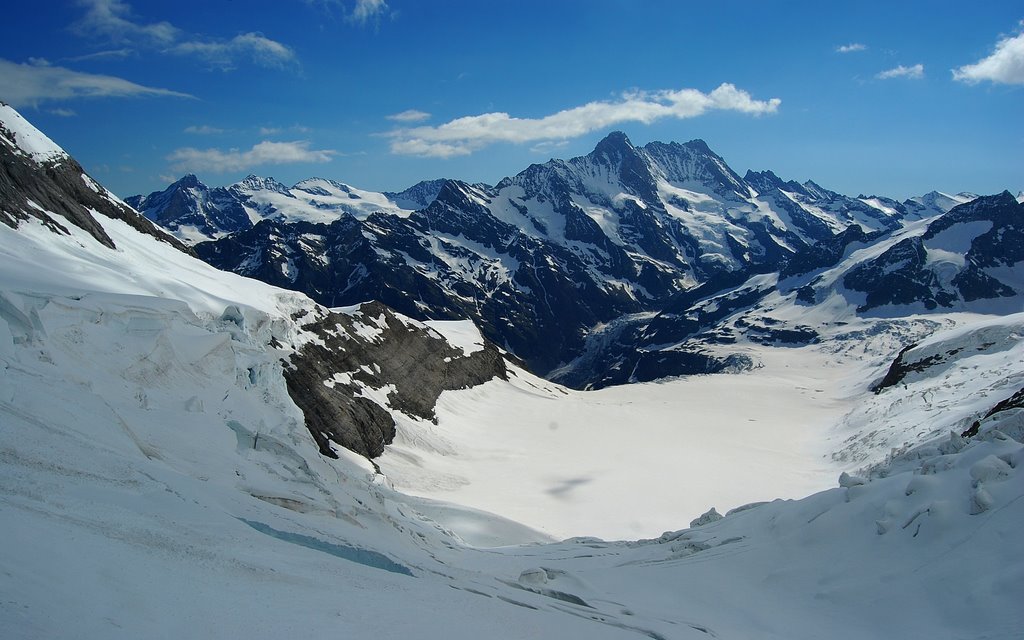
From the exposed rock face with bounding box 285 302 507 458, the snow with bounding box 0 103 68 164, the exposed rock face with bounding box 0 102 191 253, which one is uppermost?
the snow with bounding box 0 103 68 164

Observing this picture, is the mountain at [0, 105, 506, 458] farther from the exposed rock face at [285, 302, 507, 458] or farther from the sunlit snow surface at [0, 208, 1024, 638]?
the sunlit snow surface at [0, 208, 1024, 638]

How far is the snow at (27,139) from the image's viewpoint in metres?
54.9

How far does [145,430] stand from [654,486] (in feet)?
131

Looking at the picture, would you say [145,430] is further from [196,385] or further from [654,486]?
[654,486]

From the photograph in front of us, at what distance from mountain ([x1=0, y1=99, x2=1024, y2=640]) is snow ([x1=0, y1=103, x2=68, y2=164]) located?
2.13 feet

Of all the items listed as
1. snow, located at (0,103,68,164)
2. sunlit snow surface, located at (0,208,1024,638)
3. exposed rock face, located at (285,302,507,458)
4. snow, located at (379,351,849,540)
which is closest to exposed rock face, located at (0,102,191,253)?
snow, located at (0,103,68,164)

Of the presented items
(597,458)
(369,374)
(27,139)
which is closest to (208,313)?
(369,374)

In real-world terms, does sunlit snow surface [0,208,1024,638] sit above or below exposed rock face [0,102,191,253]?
below

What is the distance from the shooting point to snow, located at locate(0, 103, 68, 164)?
5491 cm

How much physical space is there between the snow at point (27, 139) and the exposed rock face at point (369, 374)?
25.8 m

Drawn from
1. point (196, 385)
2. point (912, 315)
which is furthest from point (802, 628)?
point (912, 315)

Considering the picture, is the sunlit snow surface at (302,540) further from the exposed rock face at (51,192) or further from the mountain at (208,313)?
the exposed rock face at (51,192)

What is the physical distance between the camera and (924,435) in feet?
174

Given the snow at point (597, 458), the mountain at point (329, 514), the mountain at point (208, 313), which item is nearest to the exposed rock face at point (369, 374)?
the mountain at point (208, 313)
